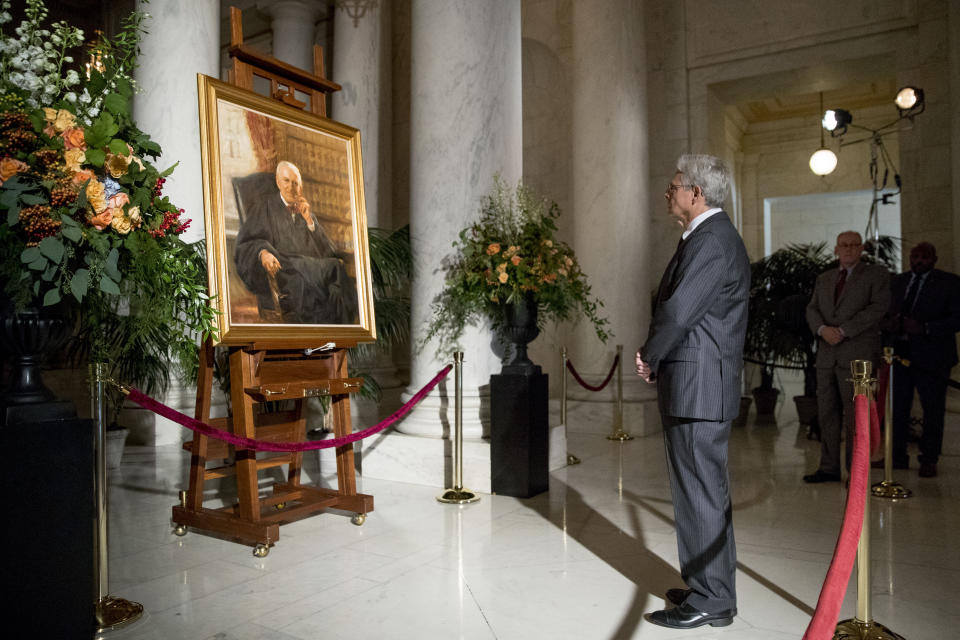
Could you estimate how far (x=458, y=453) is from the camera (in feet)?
19.4

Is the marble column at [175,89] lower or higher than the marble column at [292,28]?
lower

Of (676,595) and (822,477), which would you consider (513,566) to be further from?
(822,477)

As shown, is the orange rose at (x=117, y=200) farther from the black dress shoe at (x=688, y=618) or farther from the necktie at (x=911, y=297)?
the necktie at (x=911, y=297)

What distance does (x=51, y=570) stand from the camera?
8.64ft

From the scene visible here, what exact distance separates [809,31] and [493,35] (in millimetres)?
6287

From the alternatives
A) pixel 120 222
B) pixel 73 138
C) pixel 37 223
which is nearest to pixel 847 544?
pixel 120 222

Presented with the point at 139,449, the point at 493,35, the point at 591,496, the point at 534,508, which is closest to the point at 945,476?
the point at 591,496

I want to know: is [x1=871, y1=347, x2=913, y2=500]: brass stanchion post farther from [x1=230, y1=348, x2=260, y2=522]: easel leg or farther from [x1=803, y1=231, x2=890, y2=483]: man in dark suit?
[x1=230, y1=348, x2=260, y2=522]: easel leg

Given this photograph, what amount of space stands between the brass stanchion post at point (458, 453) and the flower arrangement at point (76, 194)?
259 cm

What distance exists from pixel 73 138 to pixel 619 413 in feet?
24.1

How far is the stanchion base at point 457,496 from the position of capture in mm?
5734

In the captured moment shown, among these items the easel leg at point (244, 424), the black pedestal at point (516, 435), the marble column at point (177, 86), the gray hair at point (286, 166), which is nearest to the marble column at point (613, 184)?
the black pedestal at point (516, 435)

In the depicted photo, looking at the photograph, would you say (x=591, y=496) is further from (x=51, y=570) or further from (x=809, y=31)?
(x=809, y=31)

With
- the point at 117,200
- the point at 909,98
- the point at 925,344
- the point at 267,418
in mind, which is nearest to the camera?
the point at 117,200
